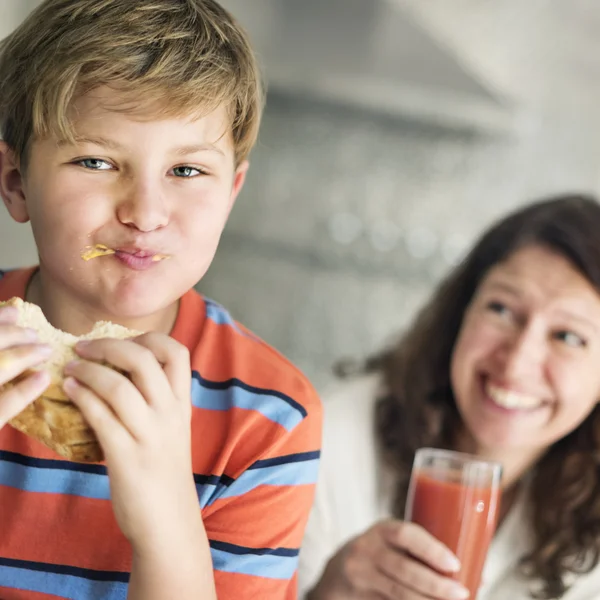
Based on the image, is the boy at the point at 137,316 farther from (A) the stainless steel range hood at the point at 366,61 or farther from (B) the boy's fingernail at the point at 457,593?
(A) the stainless steel range hood at the point at 366,61

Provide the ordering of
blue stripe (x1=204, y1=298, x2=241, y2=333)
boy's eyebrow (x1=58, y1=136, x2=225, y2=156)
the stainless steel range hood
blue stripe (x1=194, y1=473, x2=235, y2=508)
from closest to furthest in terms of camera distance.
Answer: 1. boy's eyebrow (x1=58, y1=136, x2=225, y2=156)
2. blue stripe (x1=194, y1=473, x2=235, y2=508)
3. blue stripe (x1=204, y1=298, x2=241, y2=333)
4. the stainless steel range hood

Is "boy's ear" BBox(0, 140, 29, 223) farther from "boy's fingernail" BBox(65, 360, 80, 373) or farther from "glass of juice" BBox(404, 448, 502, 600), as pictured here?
"glass of juice" BBox(404, 448, 502, 600)

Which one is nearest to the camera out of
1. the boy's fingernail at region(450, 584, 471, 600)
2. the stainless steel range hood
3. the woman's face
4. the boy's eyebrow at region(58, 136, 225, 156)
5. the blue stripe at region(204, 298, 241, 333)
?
the boy's eyebrow at region(58, 136, 225, 156)

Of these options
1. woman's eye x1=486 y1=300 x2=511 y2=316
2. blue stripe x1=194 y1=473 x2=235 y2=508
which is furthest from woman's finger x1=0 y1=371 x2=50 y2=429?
woman's eye x1=486 y1=300 x2=511 y2=316

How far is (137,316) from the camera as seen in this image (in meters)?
0.80

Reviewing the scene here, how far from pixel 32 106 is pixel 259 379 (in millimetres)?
376

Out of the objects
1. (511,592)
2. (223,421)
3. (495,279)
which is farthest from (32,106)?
(511,592)

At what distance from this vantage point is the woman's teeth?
4.64 feet

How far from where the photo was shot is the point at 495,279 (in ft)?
4.91

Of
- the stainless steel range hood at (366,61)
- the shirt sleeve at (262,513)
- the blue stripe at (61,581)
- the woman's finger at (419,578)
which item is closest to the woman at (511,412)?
the woman's finger at (419,578)

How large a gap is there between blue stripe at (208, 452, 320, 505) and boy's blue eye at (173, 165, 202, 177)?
0.31 metres

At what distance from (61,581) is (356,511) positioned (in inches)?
31.8

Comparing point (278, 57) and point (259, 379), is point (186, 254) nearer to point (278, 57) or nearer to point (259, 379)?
point (259, 379)

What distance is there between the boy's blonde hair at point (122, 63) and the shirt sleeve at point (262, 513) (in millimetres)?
322
